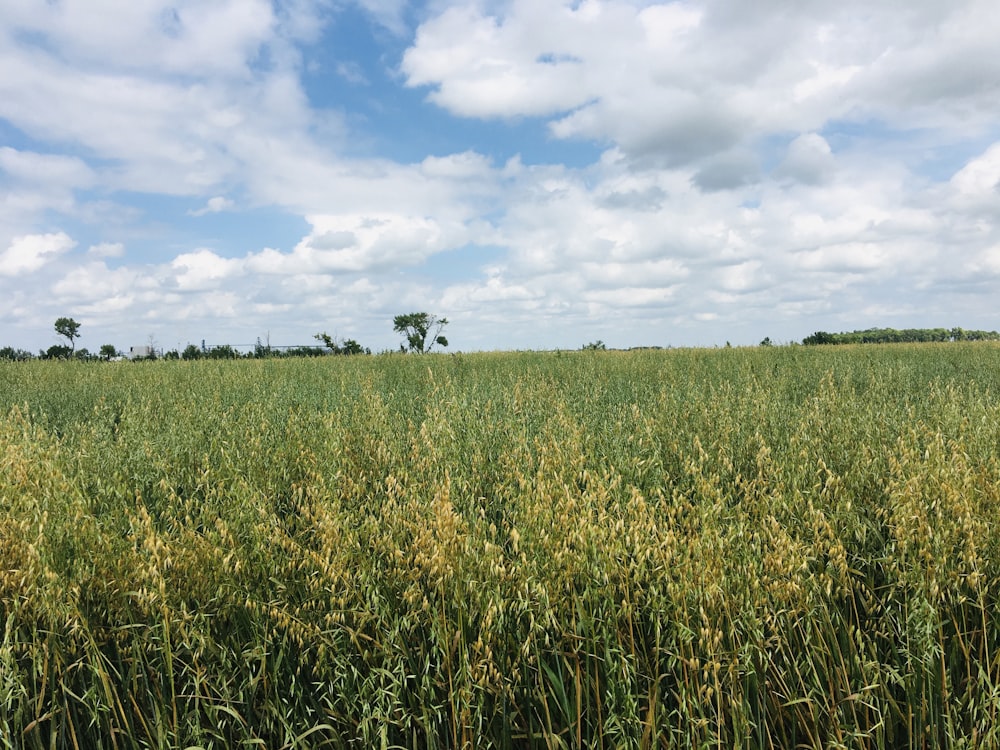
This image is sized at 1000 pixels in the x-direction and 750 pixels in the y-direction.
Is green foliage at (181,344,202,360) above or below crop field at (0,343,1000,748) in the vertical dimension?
above

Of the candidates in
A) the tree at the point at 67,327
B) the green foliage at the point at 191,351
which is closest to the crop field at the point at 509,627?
the green foliage at the point at 191,351

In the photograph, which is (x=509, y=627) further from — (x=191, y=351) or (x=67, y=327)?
(x=67, y=327)

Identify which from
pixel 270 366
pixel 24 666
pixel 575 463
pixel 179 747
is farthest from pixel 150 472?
pixel 270 366

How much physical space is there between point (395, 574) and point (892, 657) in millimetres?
1877

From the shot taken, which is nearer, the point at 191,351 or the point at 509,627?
the point at 509,627

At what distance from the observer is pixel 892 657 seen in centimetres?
215

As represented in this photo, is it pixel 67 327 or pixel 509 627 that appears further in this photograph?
pixel 67 327

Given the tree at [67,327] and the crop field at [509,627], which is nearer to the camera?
the crop field at [509,627]

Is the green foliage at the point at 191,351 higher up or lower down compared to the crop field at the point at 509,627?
higher up

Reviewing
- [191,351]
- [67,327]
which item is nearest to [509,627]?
[191,351]

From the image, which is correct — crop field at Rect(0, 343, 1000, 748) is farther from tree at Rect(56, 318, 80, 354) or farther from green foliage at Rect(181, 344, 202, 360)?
tree at Rect(56, 318, 80, 354)

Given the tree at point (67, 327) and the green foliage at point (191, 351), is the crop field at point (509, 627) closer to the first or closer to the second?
the green foliage at point (191, 351)

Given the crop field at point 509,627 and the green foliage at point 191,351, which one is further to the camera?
the green foliage at point 191,351

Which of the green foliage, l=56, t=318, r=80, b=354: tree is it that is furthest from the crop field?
l=56, t=318, r=80, b=354: tree
